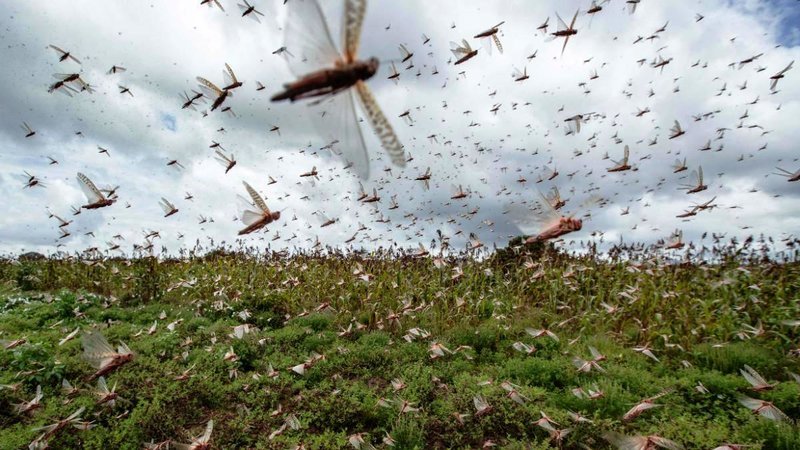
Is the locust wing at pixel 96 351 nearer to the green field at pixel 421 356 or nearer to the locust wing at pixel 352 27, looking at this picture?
the green field at pixel 421 356

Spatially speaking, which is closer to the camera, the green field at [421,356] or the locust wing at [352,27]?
the locust wing at [352,27]

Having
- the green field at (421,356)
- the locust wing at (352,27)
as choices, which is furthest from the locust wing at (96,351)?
the locust wing at (352,27)

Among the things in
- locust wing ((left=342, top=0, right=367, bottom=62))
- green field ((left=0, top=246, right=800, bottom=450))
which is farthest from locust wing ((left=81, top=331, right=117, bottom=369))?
locust wing ((left=342, top=0, right=367, bottom=62))

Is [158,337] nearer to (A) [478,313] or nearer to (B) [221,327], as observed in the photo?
(B) [221,327]

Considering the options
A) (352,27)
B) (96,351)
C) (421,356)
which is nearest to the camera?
(352,27)

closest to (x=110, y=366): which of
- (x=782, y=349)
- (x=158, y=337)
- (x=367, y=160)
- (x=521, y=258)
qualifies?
(x=367, y=160)

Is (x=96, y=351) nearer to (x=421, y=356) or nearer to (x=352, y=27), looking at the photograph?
(x=352, y=27)

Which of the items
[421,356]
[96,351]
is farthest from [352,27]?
[421,356]

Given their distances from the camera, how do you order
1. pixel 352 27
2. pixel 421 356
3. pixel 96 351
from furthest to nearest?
pixel 421 356, pixel 96 351, pixel 352 27
